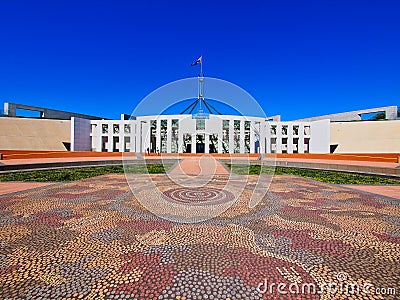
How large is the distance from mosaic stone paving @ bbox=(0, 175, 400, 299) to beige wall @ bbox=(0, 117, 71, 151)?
34.0m

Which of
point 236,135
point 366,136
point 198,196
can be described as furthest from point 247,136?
point 198,196

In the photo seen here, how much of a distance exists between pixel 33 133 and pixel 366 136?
49.2 m

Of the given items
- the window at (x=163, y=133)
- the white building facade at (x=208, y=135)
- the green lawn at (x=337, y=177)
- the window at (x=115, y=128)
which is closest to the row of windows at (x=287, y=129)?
the white building facade at (x=208, y=135)

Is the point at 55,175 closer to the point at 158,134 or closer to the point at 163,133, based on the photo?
the point at 158,134

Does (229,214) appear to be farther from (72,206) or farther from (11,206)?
(11,206)

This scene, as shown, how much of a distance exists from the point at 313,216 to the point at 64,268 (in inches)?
170

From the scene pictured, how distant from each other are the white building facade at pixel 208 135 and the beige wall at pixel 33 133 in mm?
2835

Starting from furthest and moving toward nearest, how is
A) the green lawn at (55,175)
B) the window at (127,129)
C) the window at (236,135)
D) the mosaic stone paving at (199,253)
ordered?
the window at (236,135)
the window at (127,129)
the green lawn at (55,175)
the mosaic stone paving at (199,253)

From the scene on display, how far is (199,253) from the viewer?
2930mm

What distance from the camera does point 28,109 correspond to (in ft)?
131

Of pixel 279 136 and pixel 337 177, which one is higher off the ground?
pixel 279 136

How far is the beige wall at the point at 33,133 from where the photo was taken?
1226 inches

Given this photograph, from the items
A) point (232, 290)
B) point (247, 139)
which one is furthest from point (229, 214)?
point (247, 139)

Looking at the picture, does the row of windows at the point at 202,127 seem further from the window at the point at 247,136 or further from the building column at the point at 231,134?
the building column at the point at 231,134
